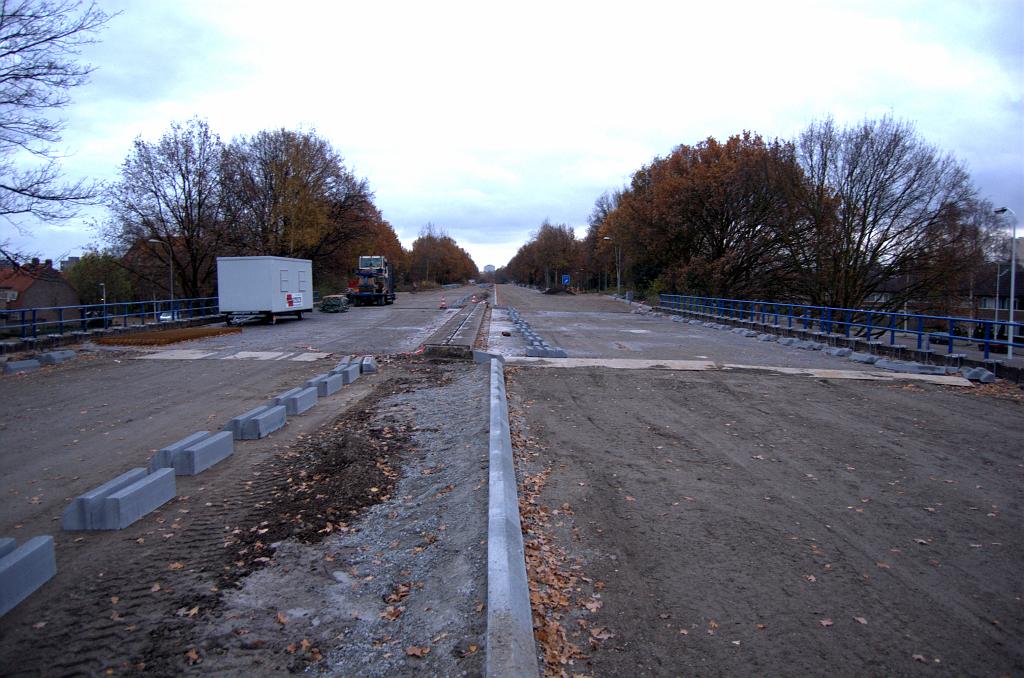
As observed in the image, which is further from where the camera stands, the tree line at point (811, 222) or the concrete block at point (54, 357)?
the tree line at point (811, 222)

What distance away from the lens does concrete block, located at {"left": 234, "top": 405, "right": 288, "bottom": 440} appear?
28.7 ft

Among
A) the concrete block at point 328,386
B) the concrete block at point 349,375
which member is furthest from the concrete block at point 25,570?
the concrete block at point 349,375

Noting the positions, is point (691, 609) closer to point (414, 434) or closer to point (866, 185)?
point (414, 434)

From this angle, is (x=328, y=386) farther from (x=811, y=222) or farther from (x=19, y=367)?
(x=811, y=222)

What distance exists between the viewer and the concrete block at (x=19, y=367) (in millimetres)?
14867

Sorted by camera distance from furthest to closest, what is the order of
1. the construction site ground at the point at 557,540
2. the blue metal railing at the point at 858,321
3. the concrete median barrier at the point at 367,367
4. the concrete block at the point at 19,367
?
1. the blue metal railing at the point at 858,321
2. the concrete median barrier at the point at 367,367
3. the concrete block at the point at 19,367
4. the construction site ground at the point at 557,540

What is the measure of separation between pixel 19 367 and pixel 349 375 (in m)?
7.96

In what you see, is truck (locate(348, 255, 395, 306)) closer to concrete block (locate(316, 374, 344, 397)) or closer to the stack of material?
the stack of material

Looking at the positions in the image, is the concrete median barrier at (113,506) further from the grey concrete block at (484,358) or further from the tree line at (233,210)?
the tree line at (233,210)

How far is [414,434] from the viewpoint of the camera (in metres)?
9.18

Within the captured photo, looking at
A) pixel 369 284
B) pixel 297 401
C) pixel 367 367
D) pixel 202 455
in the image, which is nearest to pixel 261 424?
pixel 202 455

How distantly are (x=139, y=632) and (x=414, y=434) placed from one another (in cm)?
531

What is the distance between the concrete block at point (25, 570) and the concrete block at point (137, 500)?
0.78m

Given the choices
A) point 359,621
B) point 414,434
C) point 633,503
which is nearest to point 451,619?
point 359,621
